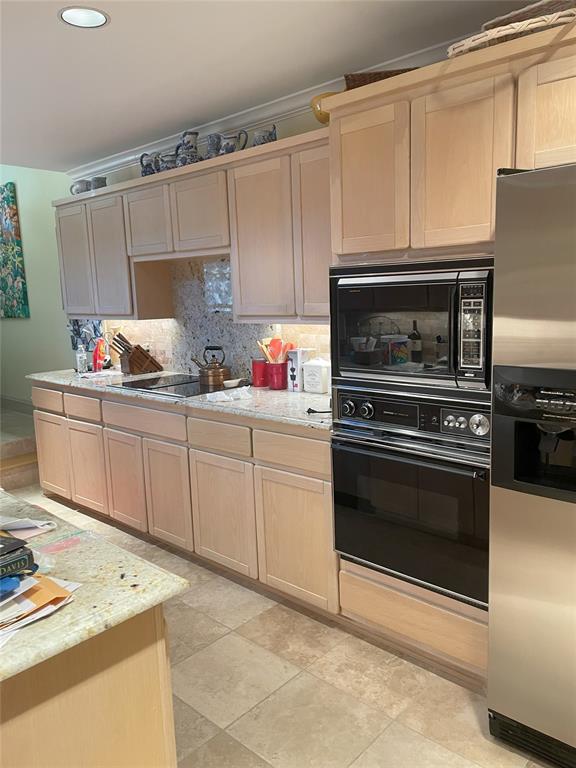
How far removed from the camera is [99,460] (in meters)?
3.76

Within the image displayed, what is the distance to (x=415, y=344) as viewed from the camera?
2.16 meters

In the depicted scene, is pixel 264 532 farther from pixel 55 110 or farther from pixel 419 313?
pixel 55 110

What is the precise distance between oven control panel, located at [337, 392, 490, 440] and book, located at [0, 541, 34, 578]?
1.46 metres

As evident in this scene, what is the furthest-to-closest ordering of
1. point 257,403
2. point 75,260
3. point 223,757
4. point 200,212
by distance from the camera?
1. point 75,260
2. point 200,212
3. point 257,403
4. point 223,757

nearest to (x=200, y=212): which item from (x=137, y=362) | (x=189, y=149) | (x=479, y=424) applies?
(x=189, y=149)

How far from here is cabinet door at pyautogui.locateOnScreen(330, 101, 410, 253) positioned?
214 cm

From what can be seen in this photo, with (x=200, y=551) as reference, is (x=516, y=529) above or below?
above

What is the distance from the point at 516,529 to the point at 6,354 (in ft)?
19.4

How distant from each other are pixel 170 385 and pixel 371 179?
1925mm

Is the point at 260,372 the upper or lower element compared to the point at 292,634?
upper

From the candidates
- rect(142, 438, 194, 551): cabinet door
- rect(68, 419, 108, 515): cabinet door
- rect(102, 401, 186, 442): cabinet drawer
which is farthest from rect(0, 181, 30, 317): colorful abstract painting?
rect(142, 438, 194, 551): cabinet door

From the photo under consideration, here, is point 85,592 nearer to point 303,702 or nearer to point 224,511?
point 303,702

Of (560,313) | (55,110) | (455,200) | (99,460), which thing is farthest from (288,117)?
(99,460)

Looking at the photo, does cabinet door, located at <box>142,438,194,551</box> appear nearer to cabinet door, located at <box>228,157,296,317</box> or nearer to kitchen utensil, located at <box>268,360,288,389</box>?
kitchen utensil, located at <box>268,360,288,389</box>
